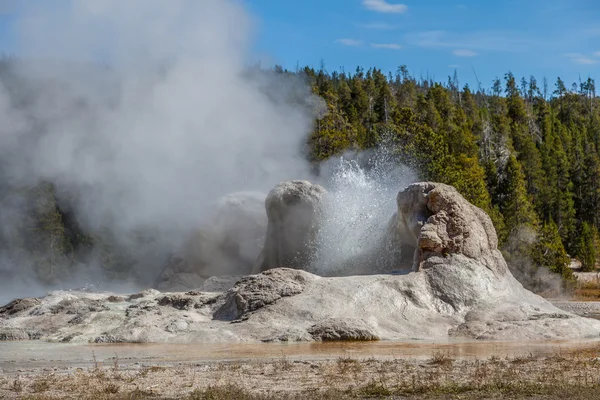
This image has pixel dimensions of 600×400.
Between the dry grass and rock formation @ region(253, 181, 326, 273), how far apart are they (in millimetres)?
13641

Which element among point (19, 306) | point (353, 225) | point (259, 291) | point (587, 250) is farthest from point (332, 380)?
point (587, 250)

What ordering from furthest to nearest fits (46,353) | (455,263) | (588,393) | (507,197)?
(507,197) → (455,263) → (46,353) → (588,393)

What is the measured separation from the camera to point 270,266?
94.0 feet

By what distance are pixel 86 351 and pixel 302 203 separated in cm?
1249

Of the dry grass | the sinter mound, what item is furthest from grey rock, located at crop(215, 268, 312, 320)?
the dry grass

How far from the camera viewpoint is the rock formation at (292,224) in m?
28.2

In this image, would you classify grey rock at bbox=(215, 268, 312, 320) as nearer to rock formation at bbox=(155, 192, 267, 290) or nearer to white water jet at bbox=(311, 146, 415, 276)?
white water jet at bbox=(311, 146, 415, 276)

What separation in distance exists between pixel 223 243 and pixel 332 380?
21561mm

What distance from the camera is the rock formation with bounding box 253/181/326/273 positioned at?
28.2 metres

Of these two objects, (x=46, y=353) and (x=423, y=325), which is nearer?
(x=46, y=353)

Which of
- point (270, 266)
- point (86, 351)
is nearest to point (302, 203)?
point (270, 266)

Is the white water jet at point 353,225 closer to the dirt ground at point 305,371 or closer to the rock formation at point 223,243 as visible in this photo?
the rock formation at point 223,243

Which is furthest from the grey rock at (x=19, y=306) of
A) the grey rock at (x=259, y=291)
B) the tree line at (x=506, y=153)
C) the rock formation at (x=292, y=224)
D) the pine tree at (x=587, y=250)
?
the pine tree at (x=587, y=250)

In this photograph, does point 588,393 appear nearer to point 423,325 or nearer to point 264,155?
point 423,325
